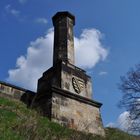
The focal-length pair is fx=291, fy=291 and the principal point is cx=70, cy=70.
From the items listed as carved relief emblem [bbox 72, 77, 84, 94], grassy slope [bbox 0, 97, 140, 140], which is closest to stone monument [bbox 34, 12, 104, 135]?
carved relief emblem [bbox 72, 77, 84, 94]

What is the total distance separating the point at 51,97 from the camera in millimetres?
13352

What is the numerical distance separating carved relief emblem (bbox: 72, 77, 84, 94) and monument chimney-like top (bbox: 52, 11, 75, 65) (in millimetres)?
1014

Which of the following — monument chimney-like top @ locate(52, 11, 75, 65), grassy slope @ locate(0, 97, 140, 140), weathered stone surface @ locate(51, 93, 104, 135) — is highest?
monument chimney-like top @ locate(52, 11, 75, 65)

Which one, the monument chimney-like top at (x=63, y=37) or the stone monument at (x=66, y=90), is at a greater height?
the monument chimney-like top at (x=63, y=37)

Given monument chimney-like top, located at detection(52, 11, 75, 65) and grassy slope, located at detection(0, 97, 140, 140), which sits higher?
monument chimney-like top, located at detection(52, 11, 75, 65)

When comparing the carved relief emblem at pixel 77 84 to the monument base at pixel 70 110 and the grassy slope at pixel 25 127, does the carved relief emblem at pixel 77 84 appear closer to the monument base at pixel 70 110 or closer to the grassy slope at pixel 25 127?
the monument base at pixel 70 110

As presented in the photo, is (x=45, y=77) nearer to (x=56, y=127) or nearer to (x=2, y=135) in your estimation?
(x=56, y=127)

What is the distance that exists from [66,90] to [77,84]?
113cm

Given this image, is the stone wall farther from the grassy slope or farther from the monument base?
the grassy slope

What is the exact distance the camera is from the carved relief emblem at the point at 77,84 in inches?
584

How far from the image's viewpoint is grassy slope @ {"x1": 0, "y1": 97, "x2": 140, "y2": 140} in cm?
719

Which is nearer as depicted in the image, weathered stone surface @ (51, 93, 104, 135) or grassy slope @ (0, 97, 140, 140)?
grassy slope @ (0, 97, 140, 140)

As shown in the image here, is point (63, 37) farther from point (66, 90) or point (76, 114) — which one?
point (76, 114)

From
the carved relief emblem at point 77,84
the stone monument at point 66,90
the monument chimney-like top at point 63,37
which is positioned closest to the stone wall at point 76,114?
the stone monument at point 66,90
